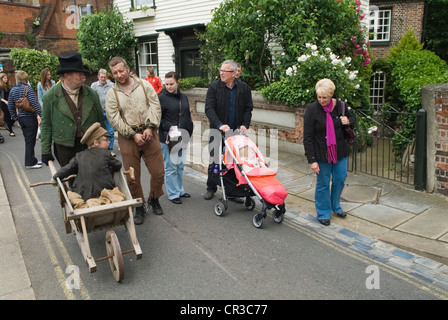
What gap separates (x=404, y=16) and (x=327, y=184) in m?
20.1

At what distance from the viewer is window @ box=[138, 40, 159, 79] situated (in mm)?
17016

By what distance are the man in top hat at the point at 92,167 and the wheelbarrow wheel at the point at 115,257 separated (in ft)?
2.18

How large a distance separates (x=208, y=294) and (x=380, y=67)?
1210 centimetres

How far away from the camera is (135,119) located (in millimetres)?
5344

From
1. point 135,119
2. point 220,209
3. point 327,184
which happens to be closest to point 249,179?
point 220,209

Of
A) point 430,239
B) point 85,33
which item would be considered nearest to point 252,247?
point 430,239

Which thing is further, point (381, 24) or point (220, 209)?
point (381, 24)

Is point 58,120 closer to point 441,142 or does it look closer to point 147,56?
point 441,142

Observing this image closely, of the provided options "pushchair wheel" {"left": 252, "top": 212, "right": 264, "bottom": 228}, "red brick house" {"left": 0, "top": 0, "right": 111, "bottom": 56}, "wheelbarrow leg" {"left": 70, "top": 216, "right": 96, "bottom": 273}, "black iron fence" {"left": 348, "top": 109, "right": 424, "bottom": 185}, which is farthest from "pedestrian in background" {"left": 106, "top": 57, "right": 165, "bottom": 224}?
"red brick house" {"left": 0, "top": 0, "right": 111, "bottom": 56}

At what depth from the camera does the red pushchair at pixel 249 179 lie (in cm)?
515

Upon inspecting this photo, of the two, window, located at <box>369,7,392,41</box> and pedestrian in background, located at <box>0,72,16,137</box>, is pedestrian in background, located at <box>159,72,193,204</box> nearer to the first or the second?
pedestrian in background, located at <box>0,72,16,137</box>

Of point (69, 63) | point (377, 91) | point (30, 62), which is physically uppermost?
point (30, 62)

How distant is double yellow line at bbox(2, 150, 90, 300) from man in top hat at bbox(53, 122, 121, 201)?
2.74 feet

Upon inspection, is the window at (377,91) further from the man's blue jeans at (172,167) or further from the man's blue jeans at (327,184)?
the man's blue jeans at (172,167)
